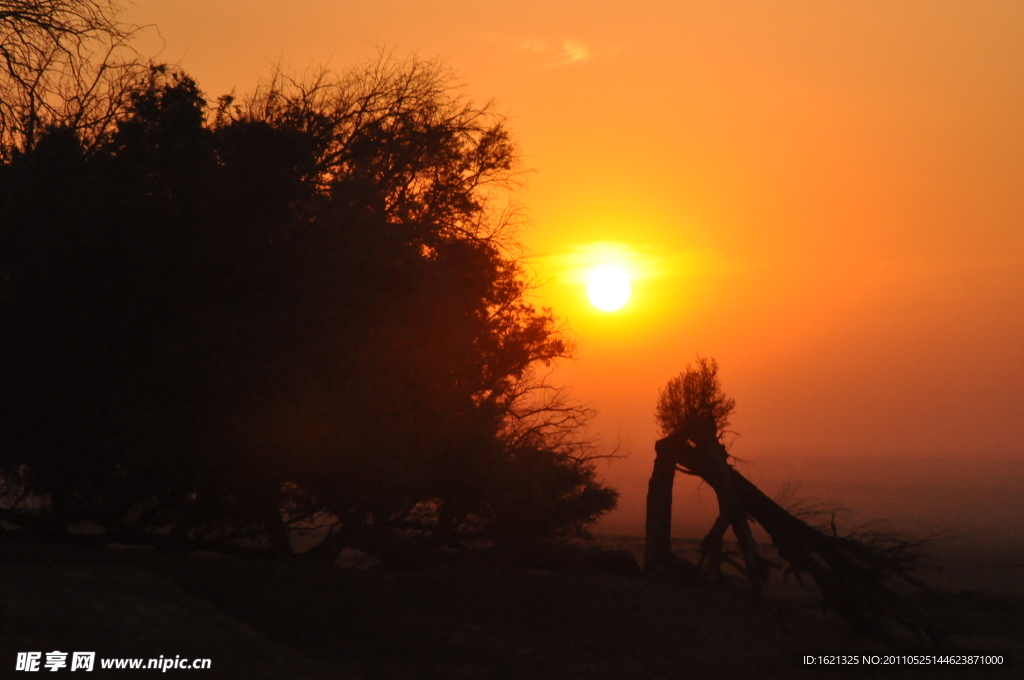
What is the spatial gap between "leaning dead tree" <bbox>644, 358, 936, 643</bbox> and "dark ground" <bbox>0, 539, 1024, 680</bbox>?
1.97ft

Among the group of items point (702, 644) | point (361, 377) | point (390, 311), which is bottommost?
point (702, 644)

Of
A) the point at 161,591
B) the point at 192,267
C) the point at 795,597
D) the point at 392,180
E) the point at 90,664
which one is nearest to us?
the point at 90,664

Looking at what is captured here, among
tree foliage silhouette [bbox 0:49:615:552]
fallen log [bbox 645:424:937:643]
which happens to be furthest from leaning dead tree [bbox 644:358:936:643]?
tree foliage silhouette [bbox 0:49:615:552]

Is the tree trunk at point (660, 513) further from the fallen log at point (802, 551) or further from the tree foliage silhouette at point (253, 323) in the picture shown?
the tree foliage silhouette at point (253, 323)

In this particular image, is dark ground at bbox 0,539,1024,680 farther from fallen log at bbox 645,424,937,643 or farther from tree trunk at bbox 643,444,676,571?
tree trunk at bbox 643,444,676,571

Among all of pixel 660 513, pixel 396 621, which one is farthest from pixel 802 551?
pixel 396 621

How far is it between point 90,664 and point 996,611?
18316mm

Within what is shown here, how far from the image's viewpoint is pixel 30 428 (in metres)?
11.4

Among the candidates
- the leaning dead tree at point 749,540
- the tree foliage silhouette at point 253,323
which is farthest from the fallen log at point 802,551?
the tree foliage silhouette at point 253,323

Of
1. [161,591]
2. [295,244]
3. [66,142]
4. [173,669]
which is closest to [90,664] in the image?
[173,669]

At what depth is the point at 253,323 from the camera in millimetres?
11320

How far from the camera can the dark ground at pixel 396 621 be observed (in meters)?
7.85

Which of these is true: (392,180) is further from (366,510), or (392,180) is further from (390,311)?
(366,510)

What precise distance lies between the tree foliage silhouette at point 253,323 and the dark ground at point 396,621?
1129mm
